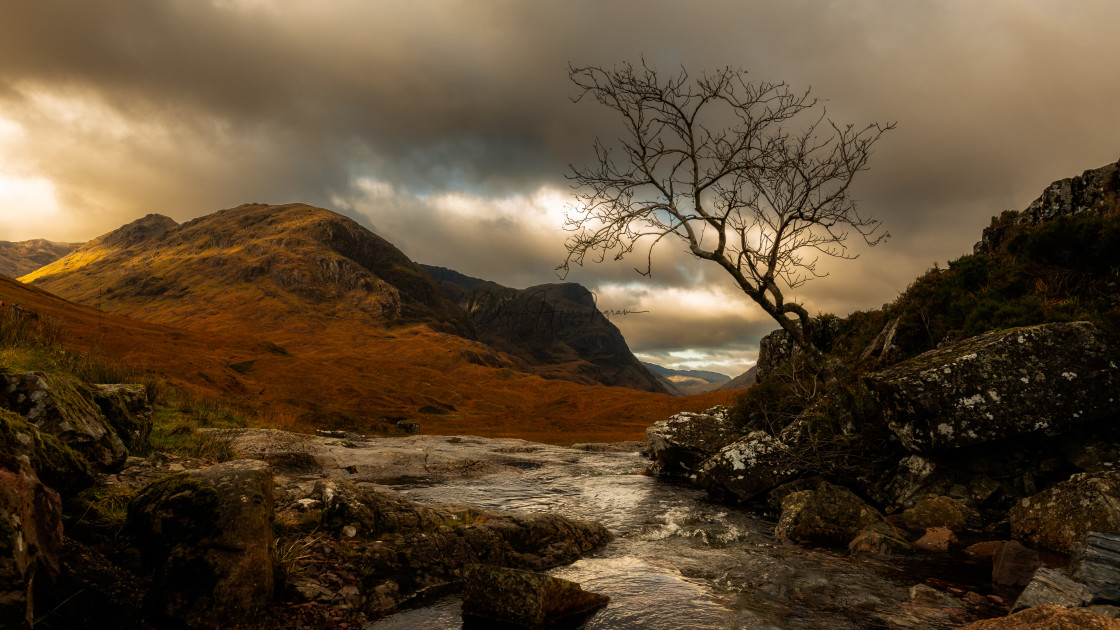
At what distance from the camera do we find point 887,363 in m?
15.4

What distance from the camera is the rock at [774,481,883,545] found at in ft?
34.2

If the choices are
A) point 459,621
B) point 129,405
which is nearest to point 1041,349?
point 459,621

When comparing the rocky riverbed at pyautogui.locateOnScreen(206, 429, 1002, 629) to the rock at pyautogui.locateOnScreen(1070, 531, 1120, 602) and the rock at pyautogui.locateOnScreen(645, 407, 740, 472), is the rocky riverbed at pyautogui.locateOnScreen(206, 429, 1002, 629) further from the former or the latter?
the rock at pyautogui.locateOnScreen(645, 407, 740, 472)

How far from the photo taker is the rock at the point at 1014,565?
738 centimetres

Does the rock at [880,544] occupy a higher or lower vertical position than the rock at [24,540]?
lower

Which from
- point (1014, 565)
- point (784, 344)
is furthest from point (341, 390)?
point (1014, 565)

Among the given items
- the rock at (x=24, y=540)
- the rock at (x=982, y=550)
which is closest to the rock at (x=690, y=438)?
the rock at (x=982, y=550)

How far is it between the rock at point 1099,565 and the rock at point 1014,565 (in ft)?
2.69

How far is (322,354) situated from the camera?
116 meters

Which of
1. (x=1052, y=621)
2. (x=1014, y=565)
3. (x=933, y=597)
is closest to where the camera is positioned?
(x=1052, y=621)

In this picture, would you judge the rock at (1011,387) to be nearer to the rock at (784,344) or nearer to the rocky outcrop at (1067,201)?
the rocky outcrop at (1067,201)

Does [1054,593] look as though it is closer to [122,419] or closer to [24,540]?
[24,540]

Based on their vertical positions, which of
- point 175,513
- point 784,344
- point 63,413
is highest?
point 784,344

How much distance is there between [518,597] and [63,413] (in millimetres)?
6620
